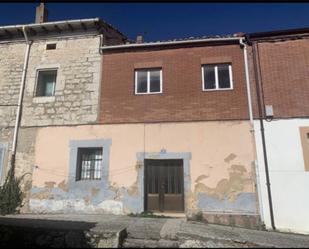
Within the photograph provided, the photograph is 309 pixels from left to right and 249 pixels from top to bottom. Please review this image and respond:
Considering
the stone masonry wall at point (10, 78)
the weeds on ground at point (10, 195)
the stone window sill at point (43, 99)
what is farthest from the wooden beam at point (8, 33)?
the weeds on ground at point (10, 195)

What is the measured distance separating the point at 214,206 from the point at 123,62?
21.8 feet

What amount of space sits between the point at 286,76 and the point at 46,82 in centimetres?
978

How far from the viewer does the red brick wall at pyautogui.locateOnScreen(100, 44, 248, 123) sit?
1143 centimetres

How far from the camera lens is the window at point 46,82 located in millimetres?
12961

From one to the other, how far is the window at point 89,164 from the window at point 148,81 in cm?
291

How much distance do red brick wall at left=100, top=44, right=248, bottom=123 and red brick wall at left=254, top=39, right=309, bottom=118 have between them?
90cm

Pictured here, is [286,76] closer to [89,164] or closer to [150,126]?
[150,126]

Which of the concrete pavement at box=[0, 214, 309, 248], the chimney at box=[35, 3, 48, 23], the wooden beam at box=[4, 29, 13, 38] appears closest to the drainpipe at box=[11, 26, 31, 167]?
the wooden beam at box=[4, 29, 13, 38]

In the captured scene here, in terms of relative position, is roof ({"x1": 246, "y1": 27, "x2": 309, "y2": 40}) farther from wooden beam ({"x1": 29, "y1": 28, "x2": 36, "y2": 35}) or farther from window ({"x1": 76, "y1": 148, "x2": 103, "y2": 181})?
wooden beam ({"x1": 29, "y1": 28, "x2": 36, "y2": 35})

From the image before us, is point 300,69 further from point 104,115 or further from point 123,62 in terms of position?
point 104,115

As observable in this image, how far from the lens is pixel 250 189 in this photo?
34.5 feet

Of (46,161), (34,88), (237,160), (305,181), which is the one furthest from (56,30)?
(305,181)

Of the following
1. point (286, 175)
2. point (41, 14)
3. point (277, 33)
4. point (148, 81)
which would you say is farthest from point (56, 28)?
point (286, 175)

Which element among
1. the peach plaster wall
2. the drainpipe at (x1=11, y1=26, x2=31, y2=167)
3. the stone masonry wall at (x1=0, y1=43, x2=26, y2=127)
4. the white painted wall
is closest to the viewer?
the white painted wall
